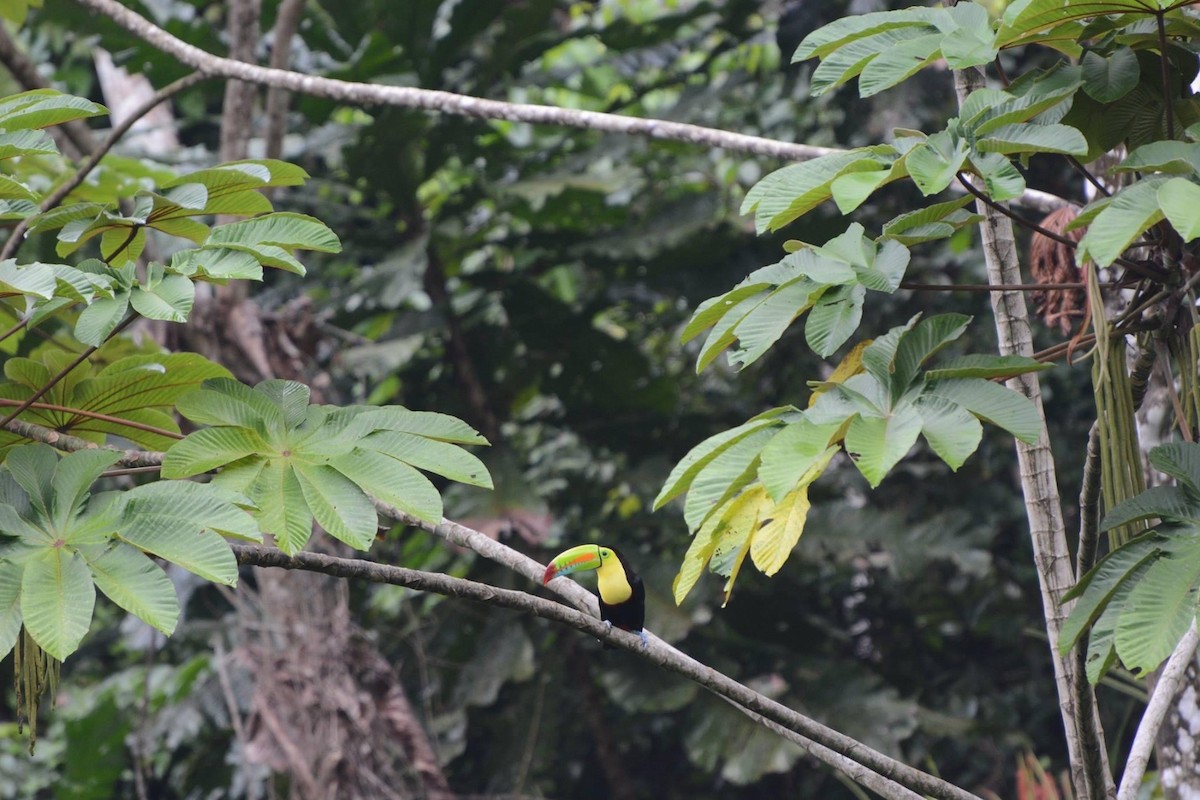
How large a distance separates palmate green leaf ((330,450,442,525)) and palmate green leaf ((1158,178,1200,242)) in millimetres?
934

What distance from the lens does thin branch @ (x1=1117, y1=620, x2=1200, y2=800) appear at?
5.79 feet

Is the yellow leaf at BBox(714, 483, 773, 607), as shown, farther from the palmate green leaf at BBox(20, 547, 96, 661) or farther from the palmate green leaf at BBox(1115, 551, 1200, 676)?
the palmate green leaf at BBox(20, 547, 96, 661)

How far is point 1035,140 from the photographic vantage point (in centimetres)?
152

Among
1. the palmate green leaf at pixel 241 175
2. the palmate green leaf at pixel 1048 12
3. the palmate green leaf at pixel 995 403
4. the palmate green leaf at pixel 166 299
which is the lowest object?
the palmate green leaf at pixel 166 299

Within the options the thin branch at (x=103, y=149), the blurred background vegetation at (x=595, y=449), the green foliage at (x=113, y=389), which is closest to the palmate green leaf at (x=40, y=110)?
the thin branch at (x=103, y=149)

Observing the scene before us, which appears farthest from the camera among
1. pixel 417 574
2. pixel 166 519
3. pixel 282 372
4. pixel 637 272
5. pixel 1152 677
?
pixel 637 272

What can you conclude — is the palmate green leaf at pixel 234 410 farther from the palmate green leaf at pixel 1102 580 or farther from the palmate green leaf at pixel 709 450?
the palmate green leaf at pixel 1102 580

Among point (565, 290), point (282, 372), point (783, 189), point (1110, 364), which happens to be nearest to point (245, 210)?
point (783, 189)

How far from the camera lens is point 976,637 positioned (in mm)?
5016

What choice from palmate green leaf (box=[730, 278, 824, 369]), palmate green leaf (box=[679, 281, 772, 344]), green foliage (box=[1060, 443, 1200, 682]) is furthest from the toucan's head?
green foliage (box=[1060, 443, 1200, 682])

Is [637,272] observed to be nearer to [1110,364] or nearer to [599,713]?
[599,713]

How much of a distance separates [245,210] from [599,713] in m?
3.04

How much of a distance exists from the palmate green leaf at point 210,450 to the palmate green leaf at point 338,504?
70mm

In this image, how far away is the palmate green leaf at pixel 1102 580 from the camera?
1.49m
